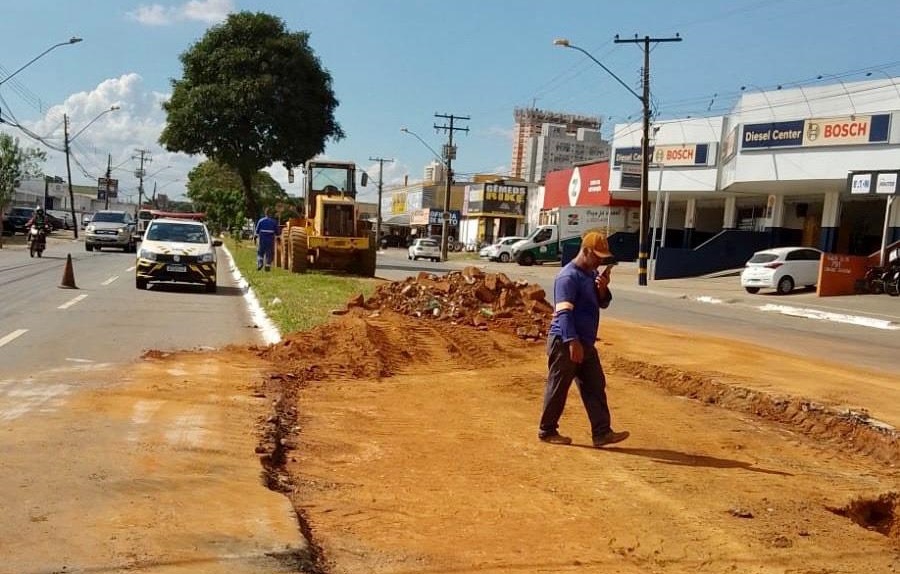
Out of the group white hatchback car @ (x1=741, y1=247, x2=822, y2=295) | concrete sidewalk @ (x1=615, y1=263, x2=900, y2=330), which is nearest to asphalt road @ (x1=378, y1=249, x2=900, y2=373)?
concrete sidewalk @ (x1=615, y1=263, x2=900, y2=330)

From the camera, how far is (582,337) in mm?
6906

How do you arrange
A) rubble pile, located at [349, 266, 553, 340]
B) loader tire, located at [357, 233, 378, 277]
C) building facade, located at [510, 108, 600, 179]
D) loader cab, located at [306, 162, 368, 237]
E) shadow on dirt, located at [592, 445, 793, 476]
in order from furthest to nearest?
building facade, located at [510, 108, 600, 179] → loader cab, located at [306, 162, 368, 237] → loader tire, located at [357, 233, 378, 277] → rubble pile, located at [349, 266, 553, 340] → shadow on dirt, located at [592, 445, 793, 476]

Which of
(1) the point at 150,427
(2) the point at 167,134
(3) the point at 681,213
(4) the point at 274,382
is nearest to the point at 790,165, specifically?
(3) the point at 681,213

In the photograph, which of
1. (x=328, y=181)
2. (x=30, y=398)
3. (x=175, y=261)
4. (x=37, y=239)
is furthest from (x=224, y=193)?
(x=30, y=398)

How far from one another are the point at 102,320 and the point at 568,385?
8836mm

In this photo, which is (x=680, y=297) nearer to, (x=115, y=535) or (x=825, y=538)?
(x=825, y=538)

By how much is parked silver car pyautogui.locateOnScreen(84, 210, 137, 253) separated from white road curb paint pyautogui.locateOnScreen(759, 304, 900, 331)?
A: 88.3 feet

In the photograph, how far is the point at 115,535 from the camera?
4.19m

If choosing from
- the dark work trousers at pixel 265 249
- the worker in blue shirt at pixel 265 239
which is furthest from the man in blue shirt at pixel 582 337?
the dark work trousers at pixel 265 249

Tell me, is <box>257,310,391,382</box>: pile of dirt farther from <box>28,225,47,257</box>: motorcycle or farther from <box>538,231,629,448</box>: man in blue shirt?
<box>28,225,47,257</box>: motorcycle

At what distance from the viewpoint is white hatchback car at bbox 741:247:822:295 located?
30156 millimetres

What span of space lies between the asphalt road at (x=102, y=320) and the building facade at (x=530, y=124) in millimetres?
110028

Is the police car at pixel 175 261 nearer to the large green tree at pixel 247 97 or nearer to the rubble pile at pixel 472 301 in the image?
the rubble pile at pixel 472 301

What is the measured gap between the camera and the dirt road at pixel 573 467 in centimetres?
464
